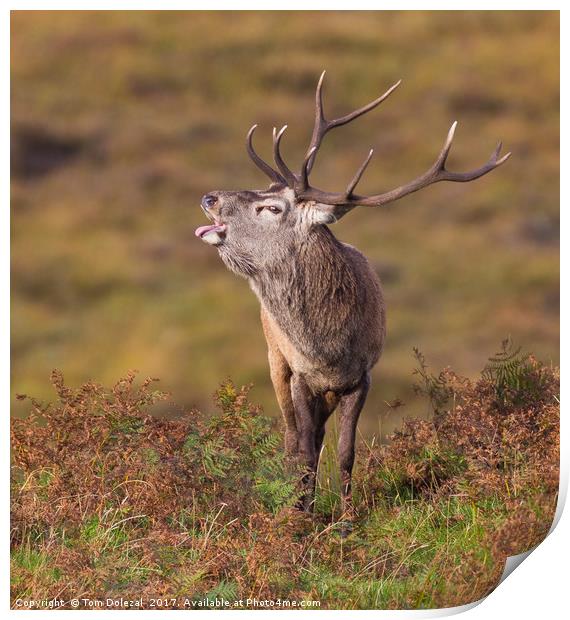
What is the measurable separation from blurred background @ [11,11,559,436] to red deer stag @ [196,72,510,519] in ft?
7.68

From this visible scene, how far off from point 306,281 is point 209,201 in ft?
1.82

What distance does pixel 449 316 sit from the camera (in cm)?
1580

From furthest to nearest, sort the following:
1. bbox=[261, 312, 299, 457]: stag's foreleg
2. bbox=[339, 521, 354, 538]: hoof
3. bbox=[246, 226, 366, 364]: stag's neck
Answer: bbox=[261, 312, 299, 457]: stag's foreleg
bbox=[246, 226, 366, 364]: stag's neck
bbox=[339, 521, 354, 538]: hoof

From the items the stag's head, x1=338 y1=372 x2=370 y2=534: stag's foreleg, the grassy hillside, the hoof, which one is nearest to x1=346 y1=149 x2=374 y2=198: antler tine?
the stag's head

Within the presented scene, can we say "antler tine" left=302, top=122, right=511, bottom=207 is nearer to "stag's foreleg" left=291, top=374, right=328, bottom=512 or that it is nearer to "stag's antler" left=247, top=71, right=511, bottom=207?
"stag's antler" left=247, top=71, right=511, bottom=207

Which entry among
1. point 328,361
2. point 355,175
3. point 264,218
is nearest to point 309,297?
point 328,361

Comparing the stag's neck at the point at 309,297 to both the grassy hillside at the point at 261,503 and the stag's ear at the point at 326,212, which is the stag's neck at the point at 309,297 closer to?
the stag's ear at the point at 326,212

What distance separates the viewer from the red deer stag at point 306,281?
550 cm

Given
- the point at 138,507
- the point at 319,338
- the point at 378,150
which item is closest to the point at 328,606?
the point at 138,507

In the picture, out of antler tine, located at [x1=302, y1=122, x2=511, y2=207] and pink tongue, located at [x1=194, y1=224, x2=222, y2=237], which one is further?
pink tongue, located at [x1=194, y1=224, x2=222, y2=237]

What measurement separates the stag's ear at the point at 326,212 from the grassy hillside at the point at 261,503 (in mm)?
846

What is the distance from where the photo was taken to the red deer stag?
18.0ft

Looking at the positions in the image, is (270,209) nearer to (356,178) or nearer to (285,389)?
(356,178)

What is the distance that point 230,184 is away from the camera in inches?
566
